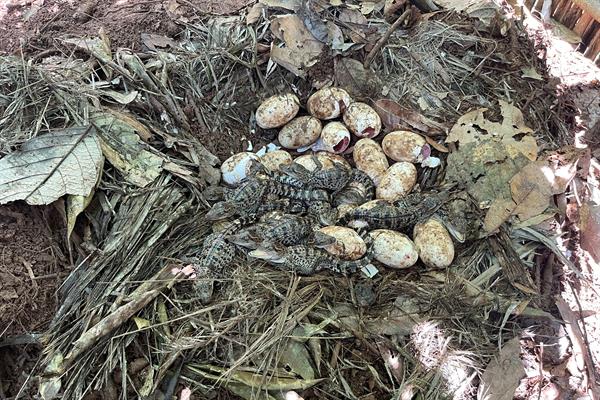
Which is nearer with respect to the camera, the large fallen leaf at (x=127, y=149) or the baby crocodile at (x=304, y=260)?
the baby crocodile at (x=304, y=260)

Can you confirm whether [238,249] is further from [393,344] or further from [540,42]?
[540,42]

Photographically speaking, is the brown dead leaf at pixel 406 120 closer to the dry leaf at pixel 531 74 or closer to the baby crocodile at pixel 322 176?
the baby crocodile at pixel 322 176

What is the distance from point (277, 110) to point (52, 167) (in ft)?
3.51

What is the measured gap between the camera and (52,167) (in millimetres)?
2309

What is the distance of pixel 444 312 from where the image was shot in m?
2.27

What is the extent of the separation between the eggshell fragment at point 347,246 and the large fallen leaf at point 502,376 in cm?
69

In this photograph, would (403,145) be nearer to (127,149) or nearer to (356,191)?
(356,191)

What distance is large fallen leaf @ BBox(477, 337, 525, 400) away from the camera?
2.15 metres

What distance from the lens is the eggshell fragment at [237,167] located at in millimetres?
2639

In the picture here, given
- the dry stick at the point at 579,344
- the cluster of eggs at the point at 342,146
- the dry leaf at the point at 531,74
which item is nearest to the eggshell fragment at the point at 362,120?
the cluster of eggs at the point at 342,146

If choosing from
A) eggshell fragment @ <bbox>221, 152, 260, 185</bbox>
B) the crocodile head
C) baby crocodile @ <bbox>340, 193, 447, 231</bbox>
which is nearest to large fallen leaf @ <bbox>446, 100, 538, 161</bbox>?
baby crocodile @ <bbox>340, 193, 447, 231</bbox>

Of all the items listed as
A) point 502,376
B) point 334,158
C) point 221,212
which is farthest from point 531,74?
point 221,212

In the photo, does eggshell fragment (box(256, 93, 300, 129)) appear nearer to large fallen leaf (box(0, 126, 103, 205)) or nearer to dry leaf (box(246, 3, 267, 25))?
dry leaf (box(246, 3, 267, 25))

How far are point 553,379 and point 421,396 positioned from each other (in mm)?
620
